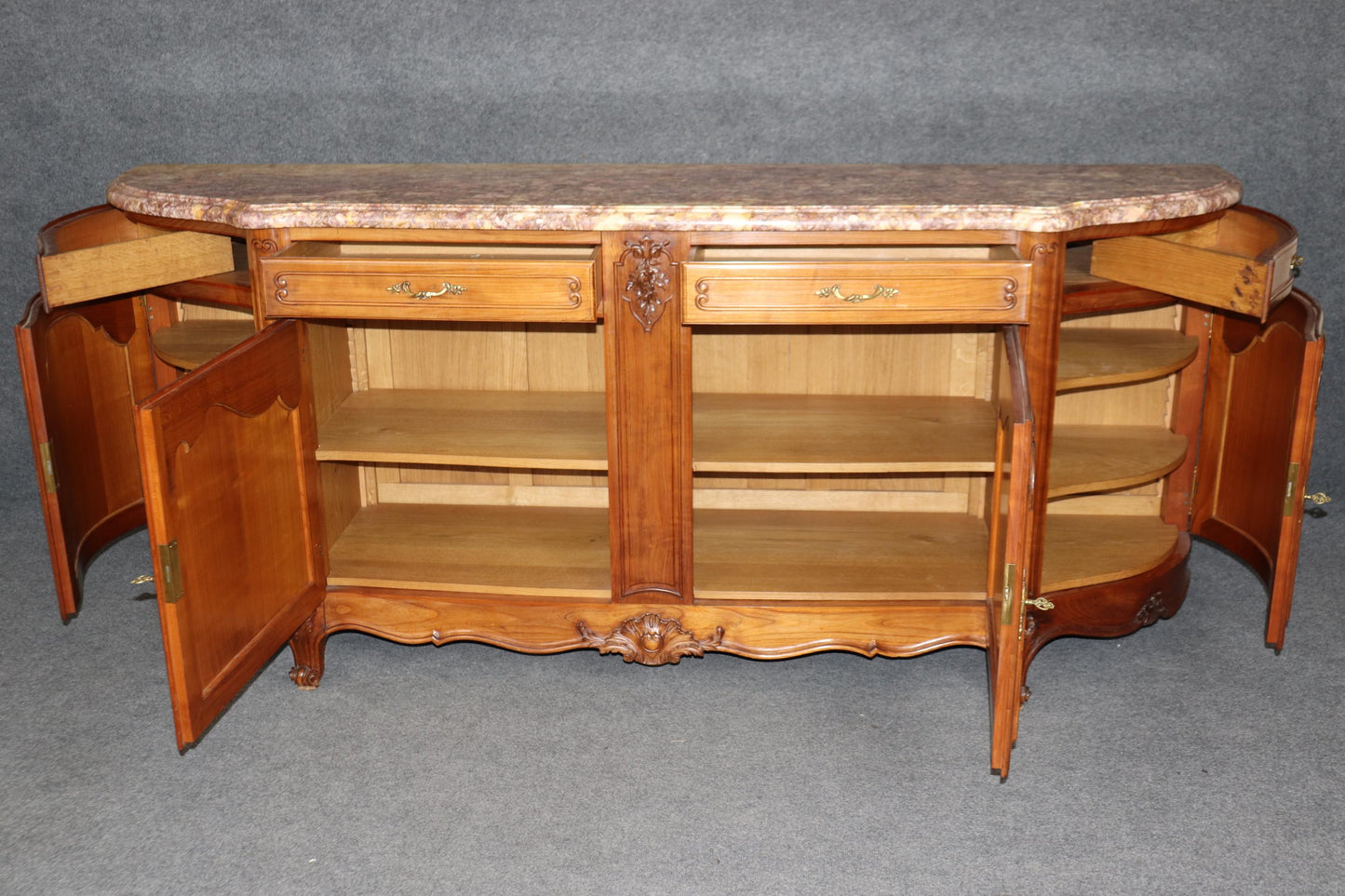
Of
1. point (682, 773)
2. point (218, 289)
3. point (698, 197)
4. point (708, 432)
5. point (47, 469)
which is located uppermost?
point (698, 197)

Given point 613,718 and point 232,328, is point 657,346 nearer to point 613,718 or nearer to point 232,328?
point 613,718

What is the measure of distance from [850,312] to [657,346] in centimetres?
33

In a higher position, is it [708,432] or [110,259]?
[110,259]

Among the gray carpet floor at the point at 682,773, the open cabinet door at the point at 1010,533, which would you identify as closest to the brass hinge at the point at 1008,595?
the open cabinet door at the point at 1010,533

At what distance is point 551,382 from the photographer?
9.11 feet

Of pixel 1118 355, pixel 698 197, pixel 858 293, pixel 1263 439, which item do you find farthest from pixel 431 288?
pixel 1263 439

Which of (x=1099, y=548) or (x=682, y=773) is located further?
(x=1099, y=548)

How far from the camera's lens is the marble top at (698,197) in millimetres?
2146

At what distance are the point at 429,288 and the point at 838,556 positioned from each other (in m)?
0.94

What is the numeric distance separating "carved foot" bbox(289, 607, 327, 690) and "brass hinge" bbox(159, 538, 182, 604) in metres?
0.57

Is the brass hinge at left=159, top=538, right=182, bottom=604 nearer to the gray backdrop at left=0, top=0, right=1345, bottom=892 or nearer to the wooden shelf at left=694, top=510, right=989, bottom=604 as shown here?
the gray backdrop at left=0, top=0, right=1345, bottom=892

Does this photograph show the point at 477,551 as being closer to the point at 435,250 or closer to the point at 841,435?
the point at 435,250

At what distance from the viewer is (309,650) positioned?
8.08 ft

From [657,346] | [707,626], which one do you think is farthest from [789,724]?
[657,346]
